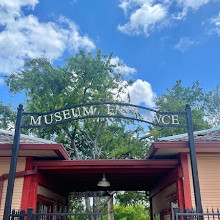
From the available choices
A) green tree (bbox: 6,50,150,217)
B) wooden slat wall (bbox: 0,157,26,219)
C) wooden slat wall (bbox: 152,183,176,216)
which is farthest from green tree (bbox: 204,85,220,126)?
wooden slat wall (bbox: 0,157,26,219)

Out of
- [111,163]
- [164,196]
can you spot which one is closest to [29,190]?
[111,163]

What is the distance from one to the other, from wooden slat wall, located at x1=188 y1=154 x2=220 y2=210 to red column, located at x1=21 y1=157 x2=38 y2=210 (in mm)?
3813

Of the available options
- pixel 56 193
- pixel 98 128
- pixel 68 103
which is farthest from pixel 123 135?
pixel 56 193

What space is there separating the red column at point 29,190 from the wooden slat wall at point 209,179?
3.81 meters

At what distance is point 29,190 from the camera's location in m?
6.72

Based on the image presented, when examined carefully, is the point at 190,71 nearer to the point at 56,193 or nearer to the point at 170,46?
the point at 170,46

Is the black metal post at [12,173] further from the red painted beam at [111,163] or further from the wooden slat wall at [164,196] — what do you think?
the wooden slat wall at [164,196]

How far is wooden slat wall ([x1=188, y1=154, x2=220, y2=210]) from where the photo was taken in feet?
21.4

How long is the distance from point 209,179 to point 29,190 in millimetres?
4413

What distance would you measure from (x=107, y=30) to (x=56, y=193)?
24.8 meters

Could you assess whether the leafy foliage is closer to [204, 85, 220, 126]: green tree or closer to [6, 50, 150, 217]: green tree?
[6, 50, 150, 217]: green tree

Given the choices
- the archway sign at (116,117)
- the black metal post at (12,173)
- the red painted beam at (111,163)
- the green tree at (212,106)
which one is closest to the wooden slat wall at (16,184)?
the red painted beam at (111,163)

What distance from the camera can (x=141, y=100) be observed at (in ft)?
126

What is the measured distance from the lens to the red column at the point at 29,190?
259 inches
